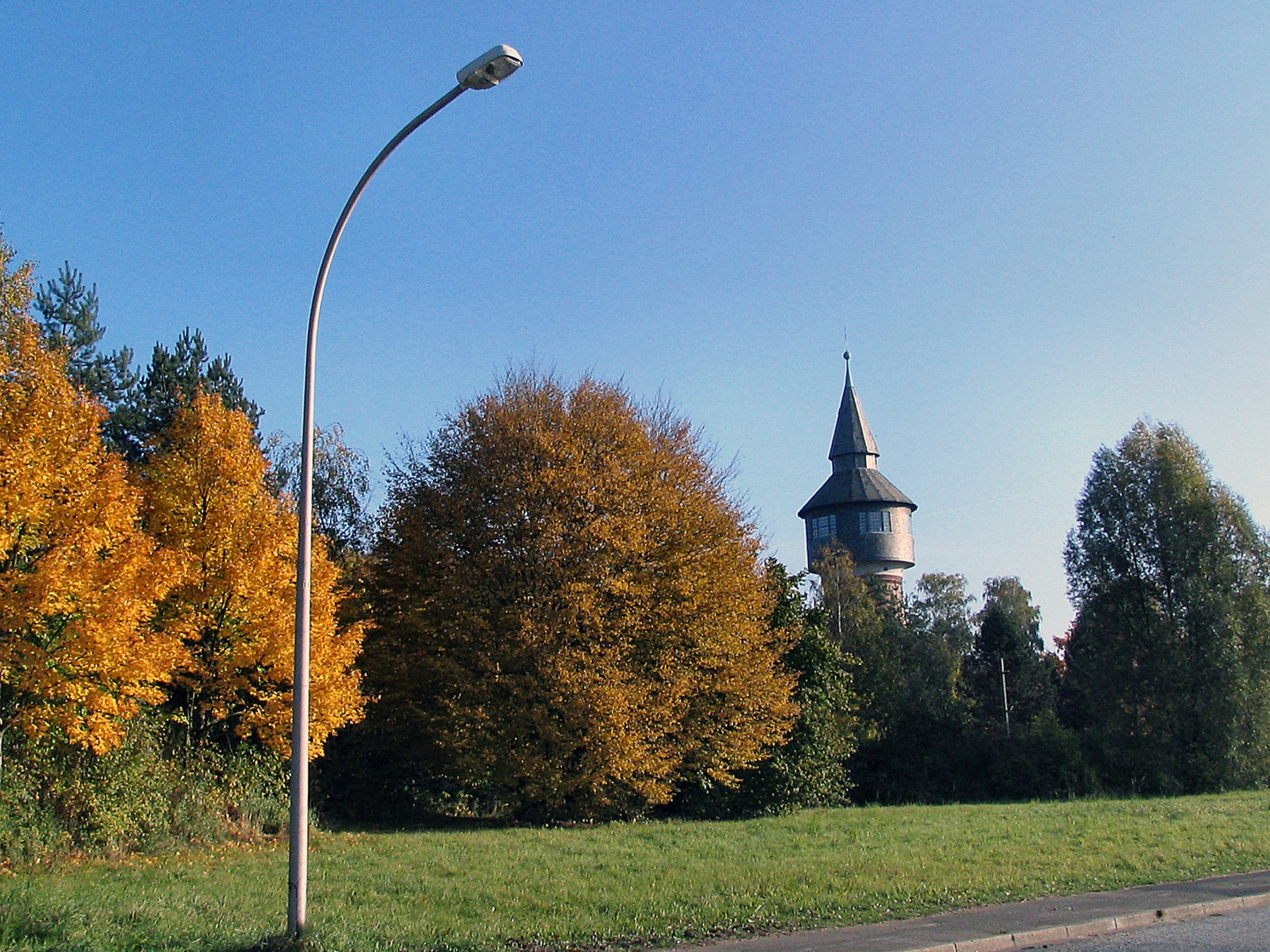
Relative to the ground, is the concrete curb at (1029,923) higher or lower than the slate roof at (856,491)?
lower

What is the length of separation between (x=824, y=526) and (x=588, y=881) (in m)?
59.6

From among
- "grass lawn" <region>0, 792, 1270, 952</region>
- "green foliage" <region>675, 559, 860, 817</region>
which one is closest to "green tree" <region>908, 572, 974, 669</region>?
"green foliage" <region>675, 559, 860, 817</region>

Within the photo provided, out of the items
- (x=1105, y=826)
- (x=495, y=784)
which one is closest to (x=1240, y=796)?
(x=1105, y=826)

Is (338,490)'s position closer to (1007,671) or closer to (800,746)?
(800,746)

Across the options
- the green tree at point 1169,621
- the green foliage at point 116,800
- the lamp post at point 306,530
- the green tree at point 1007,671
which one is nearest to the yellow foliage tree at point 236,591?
the green foliage at point 116,800

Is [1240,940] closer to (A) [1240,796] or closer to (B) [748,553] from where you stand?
(B) [748,553]

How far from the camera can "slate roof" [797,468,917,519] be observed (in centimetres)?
6962

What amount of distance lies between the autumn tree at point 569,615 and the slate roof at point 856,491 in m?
42.7

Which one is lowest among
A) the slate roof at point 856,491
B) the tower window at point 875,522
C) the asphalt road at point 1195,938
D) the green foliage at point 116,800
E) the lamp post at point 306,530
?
the asphalt road at point 1195,938

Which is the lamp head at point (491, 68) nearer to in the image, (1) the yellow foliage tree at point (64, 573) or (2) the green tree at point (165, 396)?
(1) the yellow foliage tree at point (64, 573)

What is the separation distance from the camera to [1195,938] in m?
10.6

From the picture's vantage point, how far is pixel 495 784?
84.5ft

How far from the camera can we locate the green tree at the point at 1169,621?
39062 millimetres

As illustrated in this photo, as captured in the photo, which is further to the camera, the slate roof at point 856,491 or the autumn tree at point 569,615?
the slate roof at point 856,491
